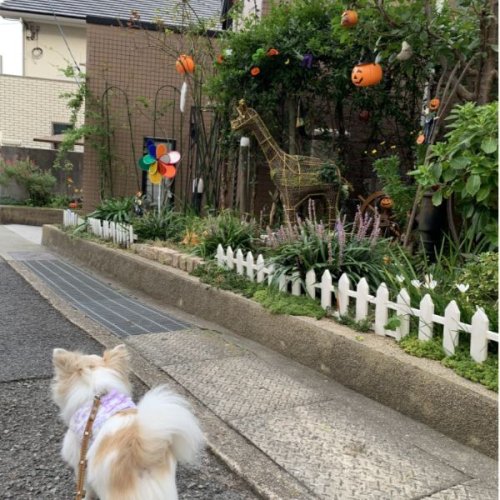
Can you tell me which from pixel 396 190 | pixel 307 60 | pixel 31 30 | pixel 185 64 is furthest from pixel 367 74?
pixel 31 30

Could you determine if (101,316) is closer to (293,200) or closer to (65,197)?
(293,200)

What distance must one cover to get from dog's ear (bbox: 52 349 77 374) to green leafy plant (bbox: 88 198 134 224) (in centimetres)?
639

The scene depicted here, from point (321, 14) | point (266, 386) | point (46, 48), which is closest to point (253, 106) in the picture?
point (321, 14)

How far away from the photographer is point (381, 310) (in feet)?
12.2

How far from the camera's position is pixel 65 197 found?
596 inches

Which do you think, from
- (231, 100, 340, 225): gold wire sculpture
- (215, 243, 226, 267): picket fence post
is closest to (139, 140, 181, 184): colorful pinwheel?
(231, 100, 340, 225): gold wire sculpture

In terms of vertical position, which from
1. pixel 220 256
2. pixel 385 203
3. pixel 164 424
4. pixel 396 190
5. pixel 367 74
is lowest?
pixel 164 424

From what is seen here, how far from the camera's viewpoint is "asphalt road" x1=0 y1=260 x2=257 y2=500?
259 centimetres

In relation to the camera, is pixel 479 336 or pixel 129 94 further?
pixel 129 94

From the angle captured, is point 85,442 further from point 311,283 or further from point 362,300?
point 311,283

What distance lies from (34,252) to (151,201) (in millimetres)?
2412

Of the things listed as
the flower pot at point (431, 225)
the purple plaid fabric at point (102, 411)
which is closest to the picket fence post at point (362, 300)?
the flower pot at point (431, 225)

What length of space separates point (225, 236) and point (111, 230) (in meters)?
2.96

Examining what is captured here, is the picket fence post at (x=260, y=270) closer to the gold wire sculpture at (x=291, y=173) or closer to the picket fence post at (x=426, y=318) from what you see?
the gold wire sculpture at (x=291, y=173)
